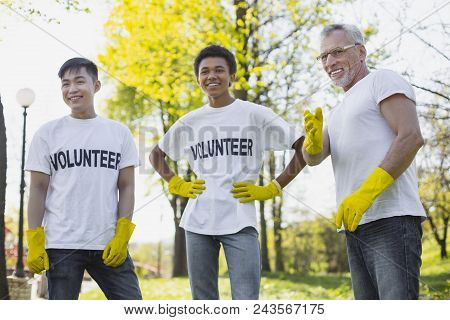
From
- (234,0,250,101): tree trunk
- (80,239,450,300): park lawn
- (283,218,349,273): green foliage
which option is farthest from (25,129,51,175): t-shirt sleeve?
(283,218,349,273): green foliage

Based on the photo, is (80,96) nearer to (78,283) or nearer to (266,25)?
(78,283)

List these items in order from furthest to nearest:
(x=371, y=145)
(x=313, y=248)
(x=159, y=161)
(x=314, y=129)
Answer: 1. (x=313, y=248)
2. (x=159, y=161)
3. (x=314, y=129)
4. (x=371, y=145)

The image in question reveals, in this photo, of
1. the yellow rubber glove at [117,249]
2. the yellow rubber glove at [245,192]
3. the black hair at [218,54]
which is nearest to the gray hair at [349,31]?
the black hair at [218,54]

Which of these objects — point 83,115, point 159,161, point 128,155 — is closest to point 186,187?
point 159,161

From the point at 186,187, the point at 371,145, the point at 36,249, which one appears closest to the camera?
the point at 371,145

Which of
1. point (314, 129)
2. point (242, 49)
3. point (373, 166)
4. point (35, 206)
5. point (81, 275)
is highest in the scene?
point (242, 49)

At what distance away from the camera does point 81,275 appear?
6.63 feet

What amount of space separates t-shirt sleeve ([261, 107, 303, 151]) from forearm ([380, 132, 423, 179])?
54cm

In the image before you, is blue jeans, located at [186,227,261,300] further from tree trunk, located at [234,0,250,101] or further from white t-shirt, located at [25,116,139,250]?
tree trunk, located at [234,0,250,101]

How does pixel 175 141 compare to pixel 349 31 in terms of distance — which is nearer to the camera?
pixel 349 31

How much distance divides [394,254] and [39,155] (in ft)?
4.81

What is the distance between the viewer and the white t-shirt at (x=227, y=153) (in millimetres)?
2023

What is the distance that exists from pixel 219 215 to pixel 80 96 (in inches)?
31.6

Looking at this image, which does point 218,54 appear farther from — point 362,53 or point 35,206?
point 35,206
